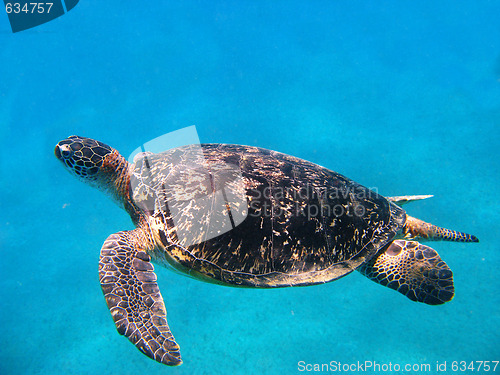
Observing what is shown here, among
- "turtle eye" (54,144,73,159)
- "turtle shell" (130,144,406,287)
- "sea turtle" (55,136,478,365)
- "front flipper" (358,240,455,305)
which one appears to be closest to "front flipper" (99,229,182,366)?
"sea turtle" (55,136,478,365)

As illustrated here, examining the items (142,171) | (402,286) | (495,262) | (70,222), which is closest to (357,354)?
(402,286)

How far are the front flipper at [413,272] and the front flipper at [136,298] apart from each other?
6.88 feet

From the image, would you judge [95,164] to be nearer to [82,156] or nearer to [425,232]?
[82,156]

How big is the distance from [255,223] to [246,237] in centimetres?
15

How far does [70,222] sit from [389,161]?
8.38 meters

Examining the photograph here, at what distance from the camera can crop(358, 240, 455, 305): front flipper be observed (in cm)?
263

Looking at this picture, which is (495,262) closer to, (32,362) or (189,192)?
(189,192)

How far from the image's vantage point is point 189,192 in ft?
8.34

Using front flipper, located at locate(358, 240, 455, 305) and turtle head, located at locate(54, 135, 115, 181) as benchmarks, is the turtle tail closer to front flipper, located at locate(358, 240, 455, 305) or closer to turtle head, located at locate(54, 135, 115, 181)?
front flipper, located at locate(358, 240, 455, 305)

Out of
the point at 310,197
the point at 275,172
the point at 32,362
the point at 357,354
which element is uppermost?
the point at 275,172

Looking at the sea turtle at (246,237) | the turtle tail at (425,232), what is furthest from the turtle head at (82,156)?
the turtle tail at (425,232)

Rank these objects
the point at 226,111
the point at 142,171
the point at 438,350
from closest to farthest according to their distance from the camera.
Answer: the point at 142,171 → the point at 438,350 → the point at 226,111

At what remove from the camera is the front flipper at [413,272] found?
263 centimetres

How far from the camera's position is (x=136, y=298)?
2.31 meters
